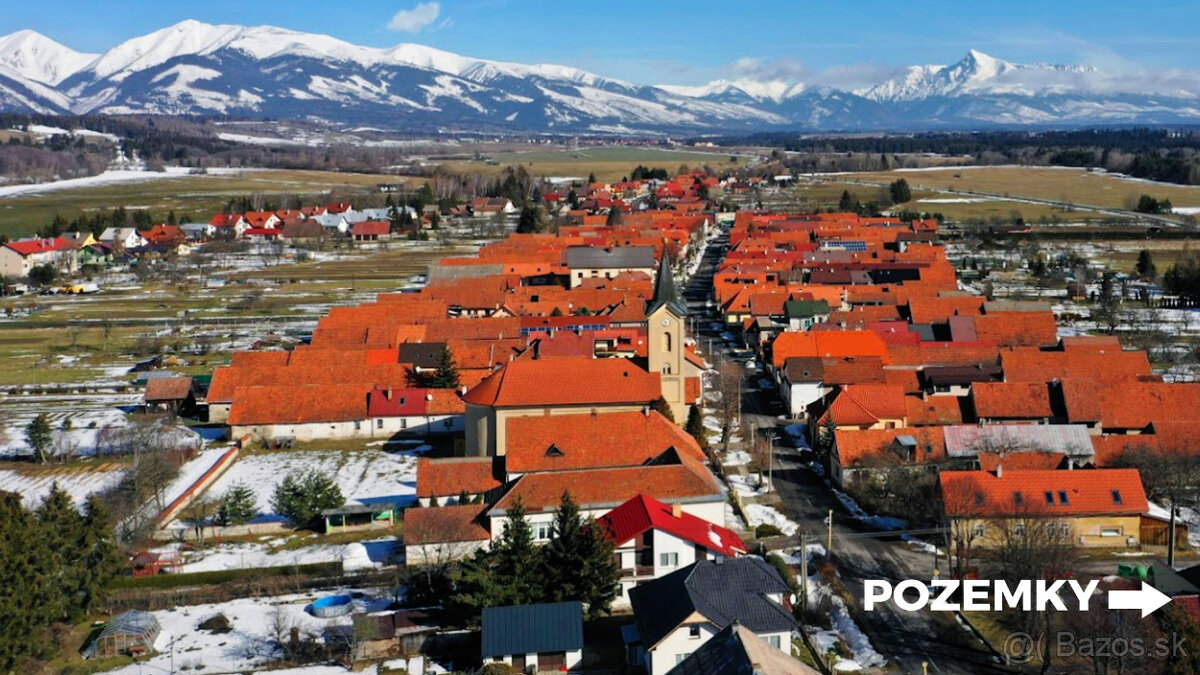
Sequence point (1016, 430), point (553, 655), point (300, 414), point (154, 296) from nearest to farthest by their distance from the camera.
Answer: point (553, 655) < point (1016, 430) < point (300, 414) < point (154, 296)

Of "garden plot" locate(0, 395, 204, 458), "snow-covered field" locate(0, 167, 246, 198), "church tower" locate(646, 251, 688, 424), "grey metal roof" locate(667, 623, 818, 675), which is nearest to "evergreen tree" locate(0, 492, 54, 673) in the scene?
"grey metal roof" locate(667, 623, 818, 675)

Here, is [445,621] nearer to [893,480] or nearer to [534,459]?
[534,459]

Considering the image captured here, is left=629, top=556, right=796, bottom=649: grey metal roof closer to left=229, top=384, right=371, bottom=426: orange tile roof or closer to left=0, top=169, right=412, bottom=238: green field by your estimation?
left=229, top=384, right=371, bottom=426: orange tile roof

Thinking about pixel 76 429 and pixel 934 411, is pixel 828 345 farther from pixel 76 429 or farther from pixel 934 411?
pixel 76 429

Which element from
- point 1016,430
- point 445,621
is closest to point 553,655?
point 445,621

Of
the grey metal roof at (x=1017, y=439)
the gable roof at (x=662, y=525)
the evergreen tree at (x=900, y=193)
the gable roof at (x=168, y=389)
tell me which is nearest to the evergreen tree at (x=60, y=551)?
the gable roof at (x=662, y=525)

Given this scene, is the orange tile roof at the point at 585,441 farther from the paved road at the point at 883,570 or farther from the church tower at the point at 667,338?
the church tower at the point at 667,338
